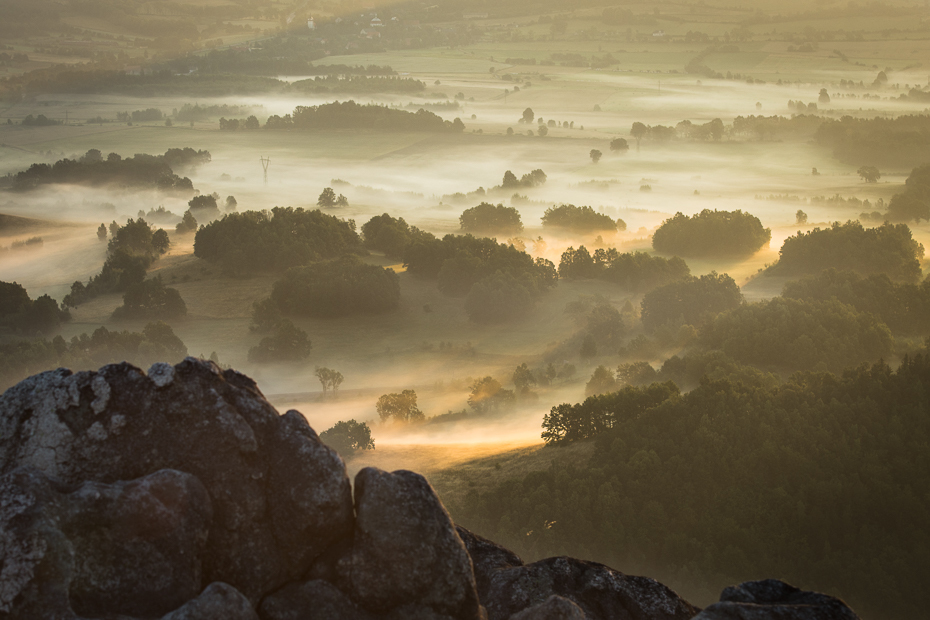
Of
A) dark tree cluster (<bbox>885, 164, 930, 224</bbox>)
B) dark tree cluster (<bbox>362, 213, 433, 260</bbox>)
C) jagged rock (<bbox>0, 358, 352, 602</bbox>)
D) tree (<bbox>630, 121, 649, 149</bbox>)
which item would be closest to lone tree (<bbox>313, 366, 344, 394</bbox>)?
dark tree cluster (<bbox>362, 213, 433, 260</bbox>)

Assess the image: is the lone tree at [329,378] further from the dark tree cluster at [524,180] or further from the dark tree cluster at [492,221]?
the dark tree cluster at [524,180]

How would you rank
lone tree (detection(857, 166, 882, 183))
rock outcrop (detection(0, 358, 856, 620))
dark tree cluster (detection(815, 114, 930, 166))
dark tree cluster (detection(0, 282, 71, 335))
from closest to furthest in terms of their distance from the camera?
rock outcrop (detection(0, 358, 856, 620)) → dark tree cluster (detection(0, 282, 71, 335)) → lone tree (detection(857, 166, 882, 183)) → dark tree cluster (detection(815, 114, 930, 166))

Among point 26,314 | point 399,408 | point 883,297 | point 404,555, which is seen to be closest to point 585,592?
point 404,555

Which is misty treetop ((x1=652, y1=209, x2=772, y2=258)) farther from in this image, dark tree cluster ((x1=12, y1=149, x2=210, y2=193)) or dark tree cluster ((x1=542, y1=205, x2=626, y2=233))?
dark tree cluster ((x1=12, y1=149, x2=210, y2=193))

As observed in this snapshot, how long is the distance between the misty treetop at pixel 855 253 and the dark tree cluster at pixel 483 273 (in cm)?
2581

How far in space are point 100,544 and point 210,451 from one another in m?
1.46

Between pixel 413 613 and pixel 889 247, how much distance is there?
3146 inches

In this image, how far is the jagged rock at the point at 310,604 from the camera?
8133 millimetres

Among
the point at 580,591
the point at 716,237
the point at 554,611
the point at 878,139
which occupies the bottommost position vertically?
the point at 716,237

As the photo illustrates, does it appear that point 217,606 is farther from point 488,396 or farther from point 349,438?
point 488,396

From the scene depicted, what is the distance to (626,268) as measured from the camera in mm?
77000

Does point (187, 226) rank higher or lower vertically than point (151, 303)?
higher

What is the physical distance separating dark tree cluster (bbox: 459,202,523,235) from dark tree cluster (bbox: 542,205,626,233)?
5.82 m

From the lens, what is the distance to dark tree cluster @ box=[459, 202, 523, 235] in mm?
99000
